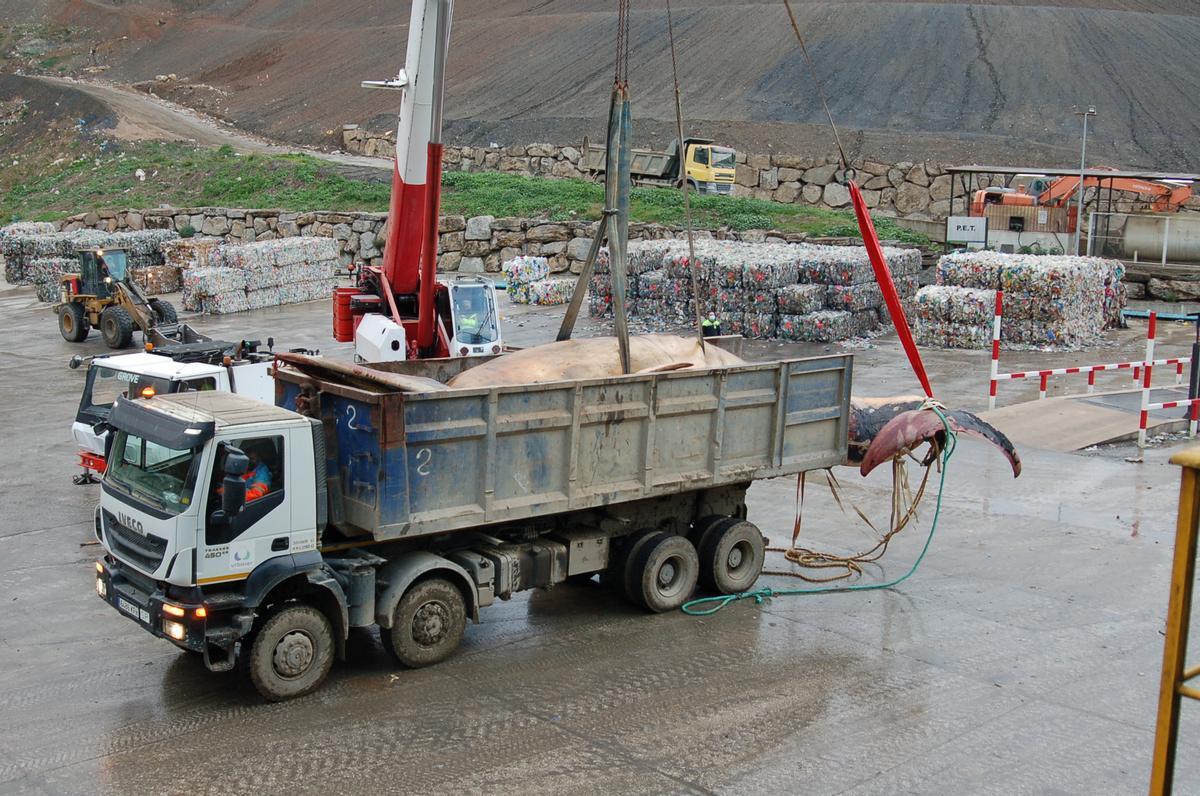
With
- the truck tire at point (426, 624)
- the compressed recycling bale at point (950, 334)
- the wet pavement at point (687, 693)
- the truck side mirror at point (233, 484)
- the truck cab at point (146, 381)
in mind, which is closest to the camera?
the wet pavement at point (687, 693)

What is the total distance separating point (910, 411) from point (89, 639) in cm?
786

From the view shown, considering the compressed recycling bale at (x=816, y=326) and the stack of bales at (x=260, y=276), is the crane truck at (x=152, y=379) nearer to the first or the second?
the compressed recycling bale at (x=816, y=326)

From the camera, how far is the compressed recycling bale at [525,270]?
105 feet

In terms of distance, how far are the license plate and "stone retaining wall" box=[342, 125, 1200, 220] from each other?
123 ft

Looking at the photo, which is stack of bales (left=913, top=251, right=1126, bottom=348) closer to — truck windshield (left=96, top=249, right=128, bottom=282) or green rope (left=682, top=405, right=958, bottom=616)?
green rope (left=682, top=405, right=958, bottom=616)

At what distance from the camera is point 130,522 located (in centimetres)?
876

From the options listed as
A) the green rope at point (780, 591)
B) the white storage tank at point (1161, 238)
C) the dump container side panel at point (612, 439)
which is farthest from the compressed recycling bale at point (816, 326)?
the dump container side panel at point (612, 439)

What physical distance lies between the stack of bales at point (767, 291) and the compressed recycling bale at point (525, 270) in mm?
4460

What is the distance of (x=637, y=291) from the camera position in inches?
1118

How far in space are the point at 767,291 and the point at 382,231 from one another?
1631 centimetres

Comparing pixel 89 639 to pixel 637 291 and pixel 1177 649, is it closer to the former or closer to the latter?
pixel 1177 649

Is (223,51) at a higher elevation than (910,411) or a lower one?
higher

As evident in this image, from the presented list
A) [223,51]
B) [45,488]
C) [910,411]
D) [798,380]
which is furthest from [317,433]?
[223,51]

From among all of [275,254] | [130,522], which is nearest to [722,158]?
[275,254]
